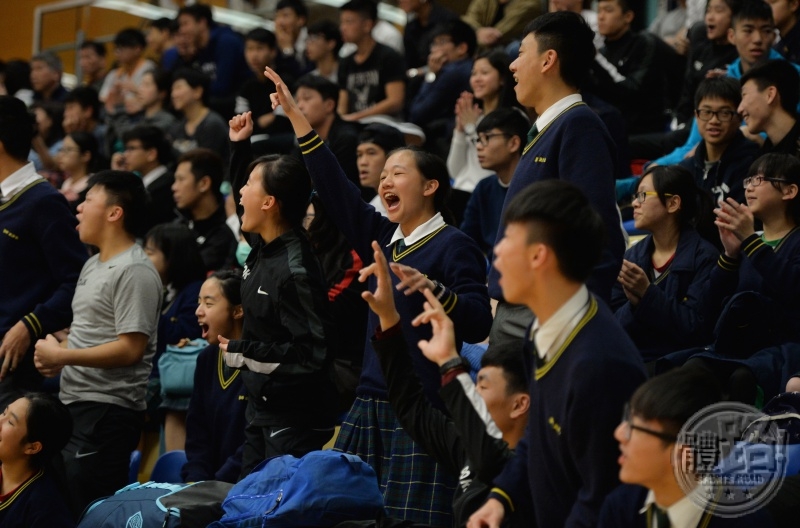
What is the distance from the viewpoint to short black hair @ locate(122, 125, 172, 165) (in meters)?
7.34

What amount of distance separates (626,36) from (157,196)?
127 inches

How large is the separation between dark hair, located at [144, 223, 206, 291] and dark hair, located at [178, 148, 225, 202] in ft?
2.55

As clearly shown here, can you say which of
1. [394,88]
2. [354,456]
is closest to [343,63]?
[394,88]

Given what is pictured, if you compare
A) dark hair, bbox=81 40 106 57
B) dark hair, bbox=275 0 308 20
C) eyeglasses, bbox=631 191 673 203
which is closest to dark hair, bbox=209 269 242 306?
eyeglasses, bbox=631 191 673 203

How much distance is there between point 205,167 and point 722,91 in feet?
9.56

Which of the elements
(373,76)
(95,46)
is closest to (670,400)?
(373,76)

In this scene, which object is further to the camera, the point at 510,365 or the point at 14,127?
the point at 14,127

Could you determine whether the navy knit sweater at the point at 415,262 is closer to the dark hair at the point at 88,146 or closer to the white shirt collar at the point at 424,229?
the white shirt collar at the point at 424,229

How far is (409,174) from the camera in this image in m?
3.96

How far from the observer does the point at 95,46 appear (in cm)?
1091

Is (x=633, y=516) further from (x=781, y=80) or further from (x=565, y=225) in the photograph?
(x=781, y=80)

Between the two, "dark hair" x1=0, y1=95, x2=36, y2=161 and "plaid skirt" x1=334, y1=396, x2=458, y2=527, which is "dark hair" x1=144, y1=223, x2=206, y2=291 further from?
"plaid skirt" x1=334, y1=396, x2=458, y2=527

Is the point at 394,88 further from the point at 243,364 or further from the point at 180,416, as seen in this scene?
the point at 243,364

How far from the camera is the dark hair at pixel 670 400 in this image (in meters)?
2.41
